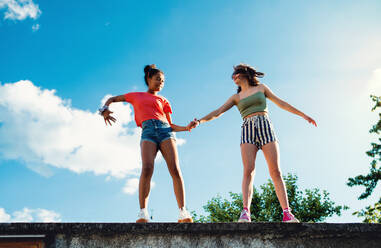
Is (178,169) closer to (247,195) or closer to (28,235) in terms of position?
(247,195)

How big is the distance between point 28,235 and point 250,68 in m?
3.70

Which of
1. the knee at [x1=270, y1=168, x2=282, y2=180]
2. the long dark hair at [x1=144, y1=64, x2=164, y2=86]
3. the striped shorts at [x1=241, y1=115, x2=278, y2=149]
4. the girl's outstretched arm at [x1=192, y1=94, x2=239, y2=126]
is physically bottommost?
the knee at [x1=270, y1=168, x2=282, y2=180]

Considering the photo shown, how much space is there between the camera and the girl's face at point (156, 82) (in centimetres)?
481

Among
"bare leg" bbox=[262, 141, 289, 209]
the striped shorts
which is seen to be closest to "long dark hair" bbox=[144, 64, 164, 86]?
the striped shorts

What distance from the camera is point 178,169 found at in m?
4.32

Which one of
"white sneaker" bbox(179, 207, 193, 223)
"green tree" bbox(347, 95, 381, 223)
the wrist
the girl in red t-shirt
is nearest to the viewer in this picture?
"white sneaker" bbox(179, 207, 193, 223)

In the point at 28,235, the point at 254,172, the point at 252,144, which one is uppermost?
the point at 252,144

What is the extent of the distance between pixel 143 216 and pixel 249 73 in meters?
2.64

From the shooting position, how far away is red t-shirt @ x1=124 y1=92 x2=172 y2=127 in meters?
4.54

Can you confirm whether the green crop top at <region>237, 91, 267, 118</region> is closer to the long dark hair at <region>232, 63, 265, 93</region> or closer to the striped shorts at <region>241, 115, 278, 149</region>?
the striped shorts at <region>241, 115, 278, 149</region>

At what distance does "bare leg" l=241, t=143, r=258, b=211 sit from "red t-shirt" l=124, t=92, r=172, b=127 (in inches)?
50.3

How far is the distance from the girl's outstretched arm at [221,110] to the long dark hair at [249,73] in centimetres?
20

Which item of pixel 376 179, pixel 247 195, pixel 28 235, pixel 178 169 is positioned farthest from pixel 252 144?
pixel 376 179

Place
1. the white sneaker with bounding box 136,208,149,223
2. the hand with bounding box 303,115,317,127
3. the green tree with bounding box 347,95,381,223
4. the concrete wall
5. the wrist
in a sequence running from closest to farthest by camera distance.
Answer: the concrete wall < the white sneaker with bounding box 136,208,149,223 < the hand with bounding box 303,115,317,127 < the wrist < the green tree with bounding box 347,95,381,223
